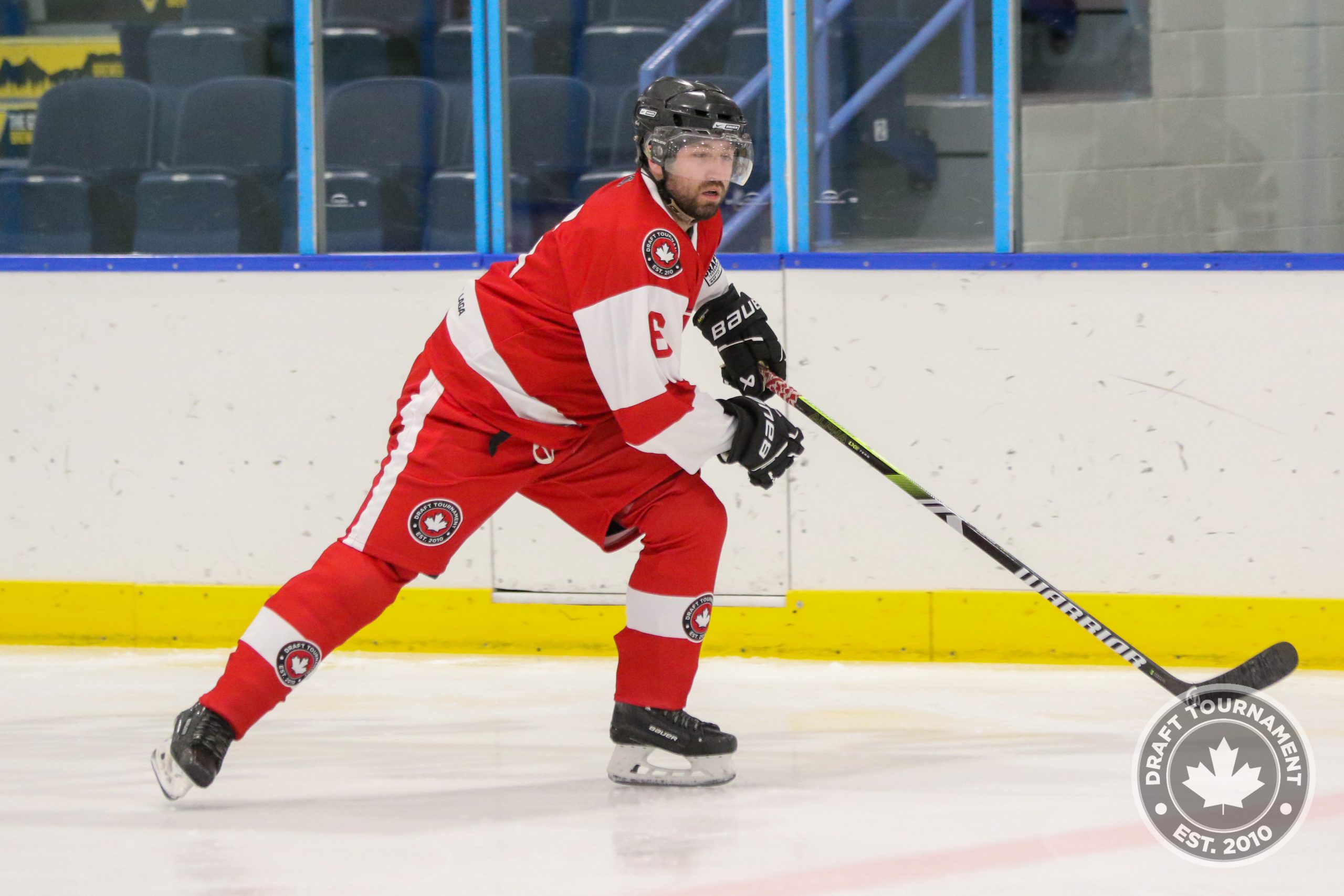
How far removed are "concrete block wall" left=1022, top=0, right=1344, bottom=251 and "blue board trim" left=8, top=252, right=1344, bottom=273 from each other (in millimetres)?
94

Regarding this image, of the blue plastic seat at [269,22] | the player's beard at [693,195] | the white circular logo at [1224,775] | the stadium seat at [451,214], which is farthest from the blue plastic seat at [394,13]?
the white circular logo at [1224,775]

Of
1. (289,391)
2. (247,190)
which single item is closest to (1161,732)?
(289,391)

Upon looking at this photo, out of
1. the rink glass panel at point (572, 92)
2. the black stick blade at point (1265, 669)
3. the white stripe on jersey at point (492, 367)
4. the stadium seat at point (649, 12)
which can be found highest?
the stadium seat at point (649, 12)

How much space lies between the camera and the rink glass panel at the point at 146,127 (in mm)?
4090

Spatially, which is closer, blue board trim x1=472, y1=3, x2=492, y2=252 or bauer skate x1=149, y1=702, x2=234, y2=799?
bauer skate x1=149, y1=702, x2=234, y2=799

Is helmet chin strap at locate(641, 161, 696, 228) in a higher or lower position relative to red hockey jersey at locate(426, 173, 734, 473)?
higher

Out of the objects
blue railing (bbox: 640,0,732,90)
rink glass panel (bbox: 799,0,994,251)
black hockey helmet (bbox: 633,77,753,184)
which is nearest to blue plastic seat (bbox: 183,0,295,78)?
blue railing (bbox: 640,0,732,90)

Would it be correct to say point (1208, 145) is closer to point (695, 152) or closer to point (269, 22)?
point (695, 152)

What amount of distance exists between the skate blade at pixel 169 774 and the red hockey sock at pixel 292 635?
10 cm

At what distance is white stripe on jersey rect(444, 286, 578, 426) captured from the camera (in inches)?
103

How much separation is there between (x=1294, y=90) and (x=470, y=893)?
8.42 feet

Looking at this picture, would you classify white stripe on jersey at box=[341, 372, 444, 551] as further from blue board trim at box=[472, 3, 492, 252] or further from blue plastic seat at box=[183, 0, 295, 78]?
blue plastic seat at box=[183, 0, 295, 78]

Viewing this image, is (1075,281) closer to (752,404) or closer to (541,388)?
(752,404)

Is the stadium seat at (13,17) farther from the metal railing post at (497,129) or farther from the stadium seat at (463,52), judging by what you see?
the metal railing post at (497,129)
